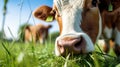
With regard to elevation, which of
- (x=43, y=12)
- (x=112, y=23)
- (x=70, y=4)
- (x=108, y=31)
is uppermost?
(x=70, y=4)

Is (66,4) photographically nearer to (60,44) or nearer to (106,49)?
(60,44)

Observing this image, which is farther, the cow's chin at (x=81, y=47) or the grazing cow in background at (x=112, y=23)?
the grazing cow in background at (x=112, y=23)

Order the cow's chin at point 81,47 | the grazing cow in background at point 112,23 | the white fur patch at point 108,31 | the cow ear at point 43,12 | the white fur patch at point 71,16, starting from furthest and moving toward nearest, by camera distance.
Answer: the cow ear at point 43,12 < the white fur patch at point 108,31 < the grazing cow in background at point 112,23 < the white fur patch at point 71,16 < the cow's chin at point 81,47

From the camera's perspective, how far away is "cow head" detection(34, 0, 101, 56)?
3.11 metres

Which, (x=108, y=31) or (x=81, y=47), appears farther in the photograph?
(x=108, y=31)

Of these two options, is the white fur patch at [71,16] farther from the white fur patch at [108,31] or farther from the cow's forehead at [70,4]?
the white fur patch at [108,31]

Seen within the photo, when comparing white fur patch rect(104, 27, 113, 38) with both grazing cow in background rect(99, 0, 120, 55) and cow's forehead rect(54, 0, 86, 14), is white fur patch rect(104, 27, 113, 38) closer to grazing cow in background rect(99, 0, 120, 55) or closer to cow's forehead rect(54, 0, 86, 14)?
grazing cow in background rect(99, 0, 120, 55)

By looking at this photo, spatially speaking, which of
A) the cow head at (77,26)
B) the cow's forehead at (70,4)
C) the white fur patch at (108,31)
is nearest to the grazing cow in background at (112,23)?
the white fur patch at (108,31)

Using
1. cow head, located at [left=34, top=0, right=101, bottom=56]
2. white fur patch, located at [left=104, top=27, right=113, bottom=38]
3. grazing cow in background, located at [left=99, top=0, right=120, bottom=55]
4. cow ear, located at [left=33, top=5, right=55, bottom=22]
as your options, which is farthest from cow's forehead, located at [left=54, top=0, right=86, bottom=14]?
cow ear, located at [left=33, top=5, right=55, bottom=22]

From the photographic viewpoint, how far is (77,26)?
3682 millimetres

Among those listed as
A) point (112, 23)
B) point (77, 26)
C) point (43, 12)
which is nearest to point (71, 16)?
point (77, 26)

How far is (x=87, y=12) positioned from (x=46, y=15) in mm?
1959

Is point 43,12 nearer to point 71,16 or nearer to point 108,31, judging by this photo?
point 108,31

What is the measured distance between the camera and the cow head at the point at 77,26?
10.2 ft
